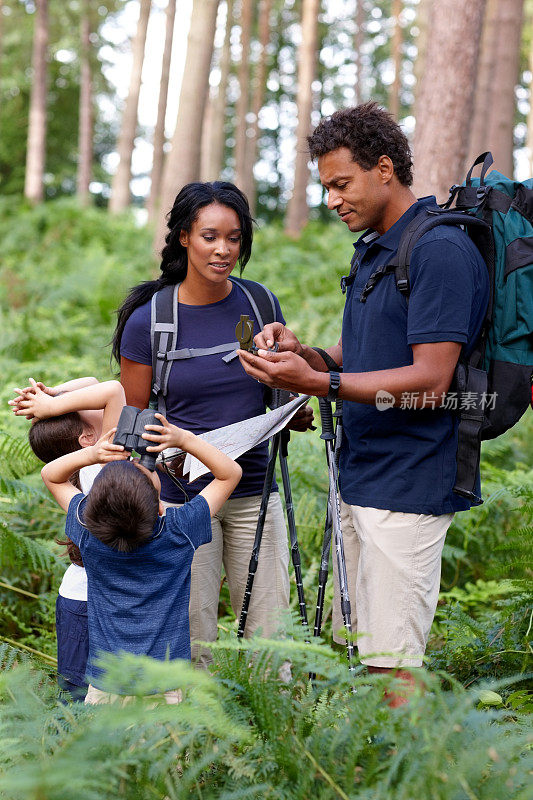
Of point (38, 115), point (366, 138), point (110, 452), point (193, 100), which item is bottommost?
point (110, 452)

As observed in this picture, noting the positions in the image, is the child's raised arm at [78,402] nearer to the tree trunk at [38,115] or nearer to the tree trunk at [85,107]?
the tree trunk at [38,115]

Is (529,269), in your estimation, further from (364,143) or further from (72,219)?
(72,219)

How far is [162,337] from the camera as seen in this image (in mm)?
3443

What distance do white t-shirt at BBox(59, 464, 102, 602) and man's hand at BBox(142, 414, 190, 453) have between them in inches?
21.4

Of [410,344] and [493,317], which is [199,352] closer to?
[410,344]

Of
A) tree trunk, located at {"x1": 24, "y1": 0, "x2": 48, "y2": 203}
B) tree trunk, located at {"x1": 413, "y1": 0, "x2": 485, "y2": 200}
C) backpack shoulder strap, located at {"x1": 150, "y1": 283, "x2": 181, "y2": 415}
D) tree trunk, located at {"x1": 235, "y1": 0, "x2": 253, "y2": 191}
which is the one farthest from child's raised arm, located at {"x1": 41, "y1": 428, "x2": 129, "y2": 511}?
tree trunk, located at {"x1": 235, "y1": 0, "x2": 253, "y2": 191}

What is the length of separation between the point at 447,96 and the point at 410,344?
516 centimetres

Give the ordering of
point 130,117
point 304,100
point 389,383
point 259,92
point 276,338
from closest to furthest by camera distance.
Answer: point 389,383 → point 276,338 → point 304,100 → point 130,117 → point 259,92

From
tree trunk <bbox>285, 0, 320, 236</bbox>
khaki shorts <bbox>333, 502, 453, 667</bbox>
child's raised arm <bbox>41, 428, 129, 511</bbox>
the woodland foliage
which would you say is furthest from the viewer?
tree trunk <bbox>285, 0, 320, 236</bbox>

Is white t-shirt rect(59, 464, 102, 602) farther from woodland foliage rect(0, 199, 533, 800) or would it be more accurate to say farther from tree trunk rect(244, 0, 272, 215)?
tree trunk rect(244, 0, 272, 215)

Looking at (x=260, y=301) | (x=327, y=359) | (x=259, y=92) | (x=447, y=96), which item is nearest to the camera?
(x=327, y=359)

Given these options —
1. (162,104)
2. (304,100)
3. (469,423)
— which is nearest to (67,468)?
(469,423)

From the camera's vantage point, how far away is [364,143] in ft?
9.51

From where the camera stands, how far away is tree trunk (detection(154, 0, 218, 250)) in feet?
39.1
